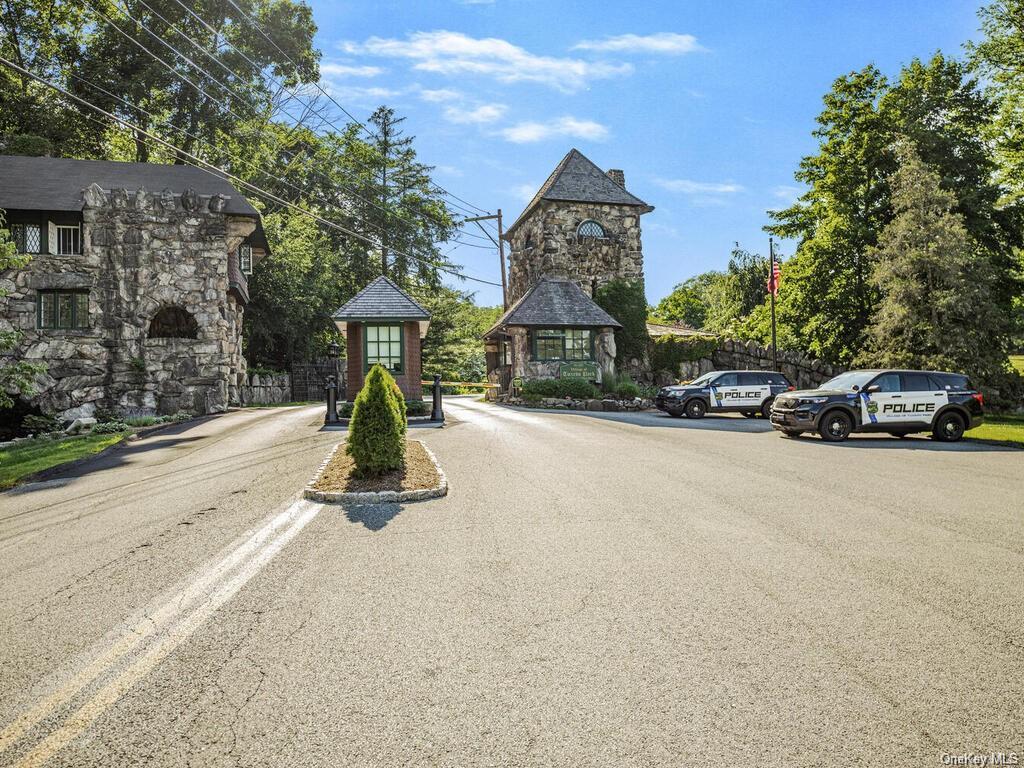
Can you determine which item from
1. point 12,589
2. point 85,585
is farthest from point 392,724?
point 12,589

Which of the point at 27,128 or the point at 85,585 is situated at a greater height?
the point at 27,128

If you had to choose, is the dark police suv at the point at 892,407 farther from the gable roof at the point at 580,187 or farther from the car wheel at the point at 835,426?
the gable roof at the point at 580,187

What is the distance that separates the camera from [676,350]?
32312mm

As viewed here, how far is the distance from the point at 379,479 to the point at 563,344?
2244 cm

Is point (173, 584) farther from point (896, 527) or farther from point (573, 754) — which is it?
point (896, 527)

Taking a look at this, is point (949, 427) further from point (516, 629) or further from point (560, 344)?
point (560, 344)

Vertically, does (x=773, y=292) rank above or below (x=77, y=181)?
below

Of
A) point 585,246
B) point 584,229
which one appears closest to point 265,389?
point 585,246

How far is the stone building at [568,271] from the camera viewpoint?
30.0 meters

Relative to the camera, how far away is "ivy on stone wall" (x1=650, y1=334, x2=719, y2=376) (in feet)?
104

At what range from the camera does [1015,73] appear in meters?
25.1

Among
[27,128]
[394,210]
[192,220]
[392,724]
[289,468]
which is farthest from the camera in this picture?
[394,210]

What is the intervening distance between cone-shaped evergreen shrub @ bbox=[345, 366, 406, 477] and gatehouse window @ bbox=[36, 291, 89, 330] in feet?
67.8

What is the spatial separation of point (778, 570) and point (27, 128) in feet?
148
